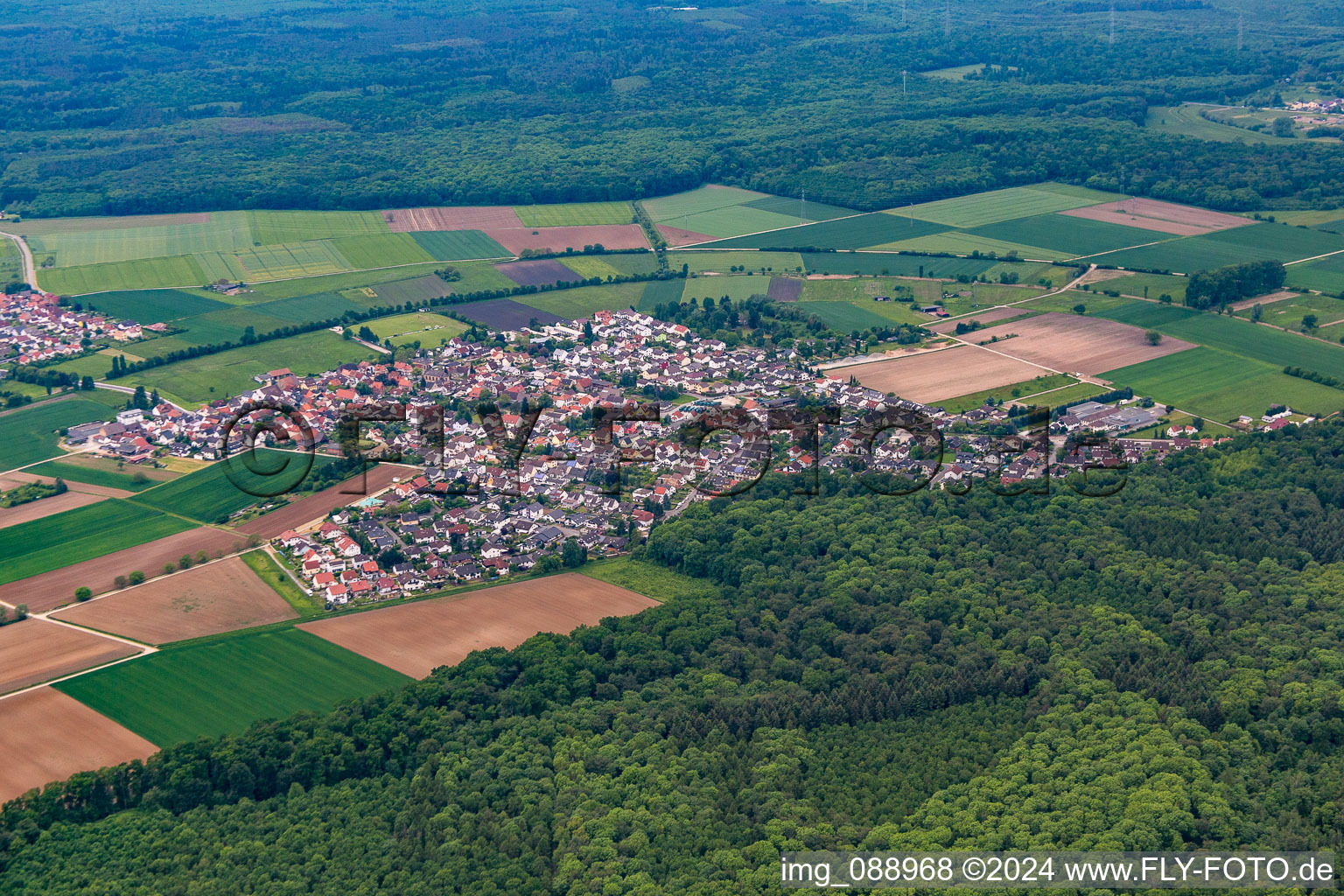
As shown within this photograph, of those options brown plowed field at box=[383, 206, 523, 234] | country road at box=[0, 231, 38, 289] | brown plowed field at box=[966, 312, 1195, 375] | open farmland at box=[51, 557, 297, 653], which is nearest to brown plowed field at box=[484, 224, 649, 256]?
brown plowed field at box=[383, 206, 523, 234]

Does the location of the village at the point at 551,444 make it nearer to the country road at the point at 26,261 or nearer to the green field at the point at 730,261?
the green field at the point at 730,261

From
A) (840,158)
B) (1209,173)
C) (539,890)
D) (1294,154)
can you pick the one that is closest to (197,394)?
(539,890)

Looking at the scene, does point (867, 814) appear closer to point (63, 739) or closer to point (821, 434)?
point (63, 739)

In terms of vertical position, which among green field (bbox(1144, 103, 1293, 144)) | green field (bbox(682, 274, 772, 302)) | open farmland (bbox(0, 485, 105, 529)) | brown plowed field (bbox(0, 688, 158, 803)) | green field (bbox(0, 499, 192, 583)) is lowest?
brown plowed field (bbox(0, 688, 158, 803))

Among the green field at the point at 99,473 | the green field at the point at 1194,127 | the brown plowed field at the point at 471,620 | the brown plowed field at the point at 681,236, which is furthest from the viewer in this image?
the green field at the point at 1194,127

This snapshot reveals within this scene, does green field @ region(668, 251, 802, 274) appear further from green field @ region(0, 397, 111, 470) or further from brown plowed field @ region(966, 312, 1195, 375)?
green field @ region(0, 397, 111, 470)

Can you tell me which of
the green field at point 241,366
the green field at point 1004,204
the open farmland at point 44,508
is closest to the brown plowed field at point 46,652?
the open farmland at point 44,508

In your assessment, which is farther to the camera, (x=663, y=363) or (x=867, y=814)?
(x=663, y=363)
